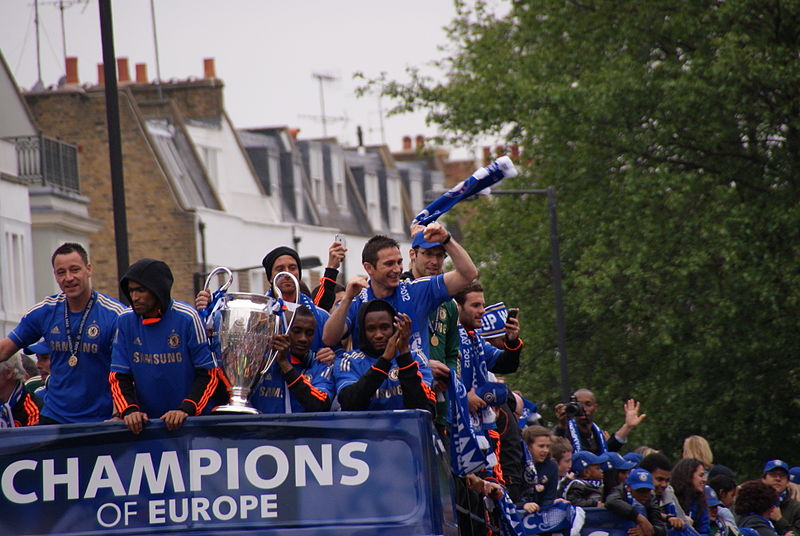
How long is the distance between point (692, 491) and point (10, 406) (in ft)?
21.5

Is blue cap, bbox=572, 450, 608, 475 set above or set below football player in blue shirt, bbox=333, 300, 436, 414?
below

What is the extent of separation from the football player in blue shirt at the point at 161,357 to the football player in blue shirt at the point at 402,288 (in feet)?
3.16

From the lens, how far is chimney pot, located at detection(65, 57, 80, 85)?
45.4 metres

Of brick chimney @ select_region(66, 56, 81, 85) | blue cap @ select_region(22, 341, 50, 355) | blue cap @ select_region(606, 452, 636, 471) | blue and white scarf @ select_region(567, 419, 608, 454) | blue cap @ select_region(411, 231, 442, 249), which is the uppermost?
brick chimney @ select_region(66, 56, 81, 85)

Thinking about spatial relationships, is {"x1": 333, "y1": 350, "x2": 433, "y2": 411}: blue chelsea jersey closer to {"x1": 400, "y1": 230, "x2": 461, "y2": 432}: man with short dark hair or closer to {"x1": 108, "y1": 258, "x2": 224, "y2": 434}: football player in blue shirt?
{"x1": 400, "y1": 230, "x2": 461, "y2": 432}: man with short dark hair

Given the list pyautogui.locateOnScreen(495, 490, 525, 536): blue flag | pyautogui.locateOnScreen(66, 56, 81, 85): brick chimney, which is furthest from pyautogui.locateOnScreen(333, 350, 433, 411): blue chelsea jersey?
pyautogui.locateOnScreen(66, 56, 81, 85): brick chimney

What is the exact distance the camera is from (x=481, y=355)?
10.6m

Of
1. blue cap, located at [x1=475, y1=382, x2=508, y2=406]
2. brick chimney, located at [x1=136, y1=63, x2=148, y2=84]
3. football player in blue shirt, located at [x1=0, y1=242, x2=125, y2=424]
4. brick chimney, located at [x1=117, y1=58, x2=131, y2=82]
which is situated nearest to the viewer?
football player in blue shirt, located at [x1=0, y1=242, x2=125, y2=424]

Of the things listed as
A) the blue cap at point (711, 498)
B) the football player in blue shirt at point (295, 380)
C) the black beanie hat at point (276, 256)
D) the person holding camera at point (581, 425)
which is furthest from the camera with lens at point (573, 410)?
the football player in blue shirt at point (295, 380)

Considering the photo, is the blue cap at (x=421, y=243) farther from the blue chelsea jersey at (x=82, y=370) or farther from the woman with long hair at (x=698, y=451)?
the woman with long hair at (x=698, y=451)

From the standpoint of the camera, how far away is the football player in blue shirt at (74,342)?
8516 mm

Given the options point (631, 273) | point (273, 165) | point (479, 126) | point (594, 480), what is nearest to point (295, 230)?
point (273, 165)

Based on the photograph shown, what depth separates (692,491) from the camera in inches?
534

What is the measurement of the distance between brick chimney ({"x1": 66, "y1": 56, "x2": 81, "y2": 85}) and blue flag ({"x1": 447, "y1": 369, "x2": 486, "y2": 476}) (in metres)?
A: 38.1
